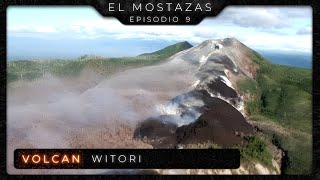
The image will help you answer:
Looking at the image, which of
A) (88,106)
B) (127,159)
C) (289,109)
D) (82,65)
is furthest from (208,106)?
(82,65)

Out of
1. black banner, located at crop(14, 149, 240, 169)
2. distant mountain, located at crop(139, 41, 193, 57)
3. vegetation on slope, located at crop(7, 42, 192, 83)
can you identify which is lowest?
black banner, located at crop(14, 149, 240, 169)

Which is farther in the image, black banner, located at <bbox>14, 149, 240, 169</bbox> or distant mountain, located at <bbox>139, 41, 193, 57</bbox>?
distant mountain, located at <bbox>139, 41, 193, 57</bbox>

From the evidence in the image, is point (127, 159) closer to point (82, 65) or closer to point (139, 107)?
point (139, 107)

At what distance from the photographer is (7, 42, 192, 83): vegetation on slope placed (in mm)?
7785

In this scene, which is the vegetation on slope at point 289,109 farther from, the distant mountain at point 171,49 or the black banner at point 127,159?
the distant mountain at point 171,49

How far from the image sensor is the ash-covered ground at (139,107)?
25.3ft

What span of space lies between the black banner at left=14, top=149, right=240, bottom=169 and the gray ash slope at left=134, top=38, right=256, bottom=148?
0.09m

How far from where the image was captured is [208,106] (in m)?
7.76

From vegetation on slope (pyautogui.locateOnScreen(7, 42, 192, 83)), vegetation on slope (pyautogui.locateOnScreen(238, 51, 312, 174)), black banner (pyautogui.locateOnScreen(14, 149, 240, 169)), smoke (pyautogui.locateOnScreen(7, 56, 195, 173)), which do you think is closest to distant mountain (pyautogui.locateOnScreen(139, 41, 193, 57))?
vegetation on slope (pyautogui.locateOnScreen(7, 42, 192, 83))

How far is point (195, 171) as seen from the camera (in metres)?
7.70

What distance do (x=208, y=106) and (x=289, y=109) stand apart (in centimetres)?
70

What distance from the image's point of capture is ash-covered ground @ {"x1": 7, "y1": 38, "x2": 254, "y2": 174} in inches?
303

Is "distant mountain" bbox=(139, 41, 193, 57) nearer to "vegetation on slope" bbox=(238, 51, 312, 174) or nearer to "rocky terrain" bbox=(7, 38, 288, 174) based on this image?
"rocky terrain" bbox=(7, 38, 288, 174)

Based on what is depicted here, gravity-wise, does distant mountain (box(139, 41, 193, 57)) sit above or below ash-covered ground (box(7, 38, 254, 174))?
above
